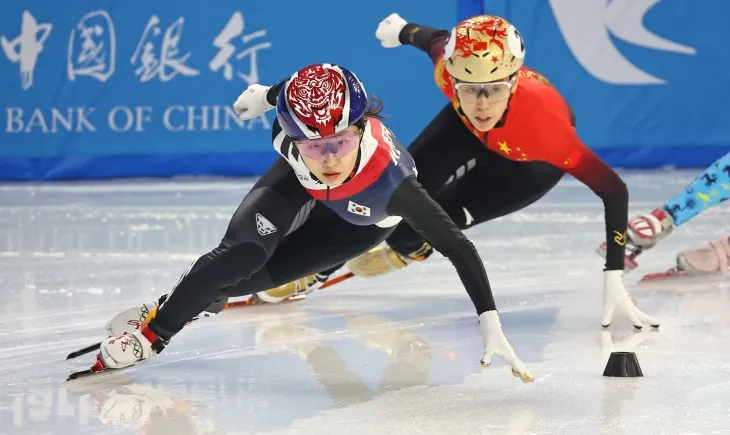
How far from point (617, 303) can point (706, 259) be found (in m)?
1.07

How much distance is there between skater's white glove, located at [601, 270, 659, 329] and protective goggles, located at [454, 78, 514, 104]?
709mm

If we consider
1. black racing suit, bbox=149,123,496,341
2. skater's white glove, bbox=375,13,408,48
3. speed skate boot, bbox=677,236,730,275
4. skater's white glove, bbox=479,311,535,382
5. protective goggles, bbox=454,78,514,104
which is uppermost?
skater's white glove, bbox=375,13,408,48

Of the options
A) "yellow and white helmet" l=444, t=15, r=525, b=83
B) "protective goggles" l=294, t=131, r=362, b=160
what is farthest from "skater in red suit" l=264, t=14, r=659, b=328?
"protective goggles" l=294, t=131, r=362, b=160

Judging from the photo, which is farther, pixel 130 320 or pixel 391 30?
pixel 391 30

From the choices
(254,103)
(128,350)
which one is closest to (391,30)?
(254,103)

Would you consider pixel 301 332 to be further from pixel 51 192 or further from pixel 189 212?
pixel 51 192

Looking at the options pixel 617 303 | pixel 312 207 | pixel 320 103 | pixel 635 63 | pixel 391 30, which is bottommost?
pixel 617 303

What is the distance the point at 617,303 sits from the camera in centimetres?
424

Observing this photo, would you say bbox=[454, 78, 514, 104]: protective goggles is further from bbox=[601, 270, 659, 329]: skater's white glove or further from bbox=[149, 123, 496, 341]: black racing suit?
bbox=[601, 270, 659, 329]: skater's white glove

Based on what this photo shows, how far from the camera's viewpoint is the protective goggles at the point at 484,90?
13.6 feet

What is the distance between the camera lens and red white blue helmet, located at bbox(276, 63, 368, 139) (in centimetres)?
332

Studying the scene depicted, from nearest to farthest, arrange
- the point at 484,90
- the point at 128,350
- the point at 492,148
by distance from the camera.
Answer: the point at 128,350, the point at 484,90, the point at 492,148

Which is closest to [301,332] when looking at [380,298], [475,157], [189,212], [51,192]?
[380,298]

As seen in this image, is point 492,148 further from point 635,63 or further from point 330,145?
point 635,63
